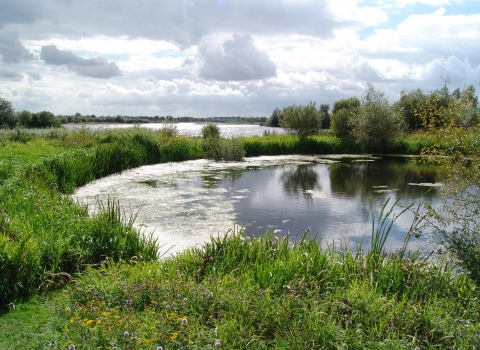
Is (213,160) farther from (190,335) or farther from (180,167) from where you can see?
(190,335)

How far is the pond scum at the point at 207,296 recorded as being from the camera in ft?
10.2

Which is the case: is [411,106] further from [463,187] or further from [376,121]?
[463,187]

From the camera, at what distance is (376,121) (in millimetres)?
23641

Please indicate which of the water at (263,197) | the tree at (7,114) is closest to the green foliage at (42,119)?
the tree at (7,114)

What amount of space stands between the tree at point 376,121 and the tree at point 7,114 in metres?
23.8

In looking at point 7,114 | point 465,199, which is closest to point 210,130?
point 7,114

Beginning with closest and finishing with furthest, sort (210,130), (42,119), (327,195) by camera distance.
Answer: (327,195) < (210,130) < (42,119)

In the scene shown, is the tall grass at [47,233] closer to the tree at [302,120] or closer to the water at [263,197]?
the water at [263,197]

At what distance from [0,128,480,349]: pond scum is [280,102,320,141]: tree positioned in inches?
765

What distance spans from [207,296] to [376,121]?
869 inches

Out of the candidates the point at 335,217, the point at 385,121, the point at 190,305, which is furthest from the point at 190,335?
the point at 385,121

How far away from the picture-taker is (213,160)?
19.9 metres

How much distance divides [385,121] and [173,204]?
17.5m

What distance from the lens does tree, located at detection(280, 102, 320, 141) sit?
24.6 meters
